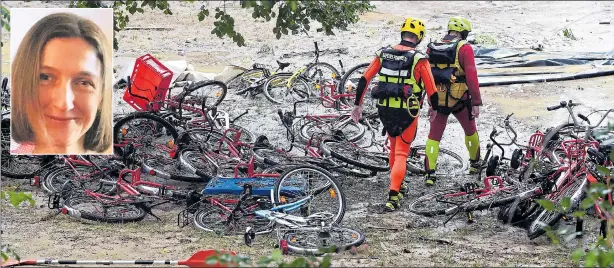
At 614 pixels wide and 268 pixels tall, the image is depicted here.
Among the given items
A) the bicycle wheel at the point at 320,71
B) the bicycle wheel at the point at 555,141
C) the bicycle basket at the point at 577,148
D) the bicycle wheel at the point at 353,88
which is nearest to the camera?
the bicycle basket at the point at 577,148

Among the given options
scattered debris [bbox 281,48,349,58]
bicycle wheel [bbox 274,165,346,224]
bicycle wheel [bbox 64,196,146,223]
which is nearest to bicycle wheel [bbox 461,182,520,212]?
bicycle wheel [bbox 274,165,346,224]

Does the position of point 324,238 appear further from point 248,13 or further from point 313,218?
point 248,13

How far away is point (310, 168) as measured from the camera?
29.2 feet

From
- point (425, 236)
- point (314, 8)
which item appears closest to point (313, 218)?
point (425, 236)

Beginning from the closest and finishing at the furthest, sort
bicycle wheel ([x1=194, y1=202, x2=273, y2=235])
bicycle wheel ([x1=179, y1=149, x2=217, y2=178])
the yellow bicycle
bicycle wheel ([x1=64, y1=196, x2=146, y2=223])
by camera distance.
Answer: bicycle wheel ([x1=194, y1=202, x2=273, y2=235]) < bicycle wheel ([x1=64, y1=196, x2=146, y2=223]) < bicycle wheel ([x1=179, y1=149, x2=217, y2=178]) < the yellow bicycle

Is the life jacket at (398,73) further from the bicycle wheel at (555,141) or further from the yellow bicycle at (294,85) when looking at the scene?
the yellow bicycle at (294,85)

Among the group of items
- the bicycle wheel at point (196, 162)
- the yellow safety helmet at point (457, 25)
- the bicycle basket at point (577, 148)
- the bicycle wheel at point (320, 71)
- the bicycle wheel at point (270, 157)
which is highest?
the yellow safety helmet at point (457, 25)

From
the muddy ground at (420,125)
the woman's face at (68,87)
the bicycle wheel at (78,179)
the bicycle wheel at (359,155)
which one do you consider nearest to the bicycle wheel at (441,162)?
the muddy ground at (420,125)

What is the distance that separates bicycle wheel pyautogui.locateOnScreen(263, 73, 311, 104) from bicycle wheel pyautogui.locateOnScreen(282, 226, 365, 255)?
5248 mm

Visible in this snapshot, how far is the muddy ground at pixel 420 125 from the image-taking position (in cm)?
834

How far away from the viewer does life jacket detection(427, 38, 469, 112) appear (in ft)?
33.3

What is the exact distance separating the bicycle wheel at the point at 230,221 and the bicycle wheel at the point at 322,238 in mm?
416

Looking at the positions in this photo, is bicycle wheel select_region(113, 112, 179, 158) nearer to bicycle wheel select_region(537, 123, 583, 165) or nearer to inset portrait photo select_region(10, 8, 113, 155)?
inset portrait photo select_region(10, 8, 113, 155)

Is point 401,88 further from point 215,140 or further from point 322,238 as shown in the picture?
point 215,140
